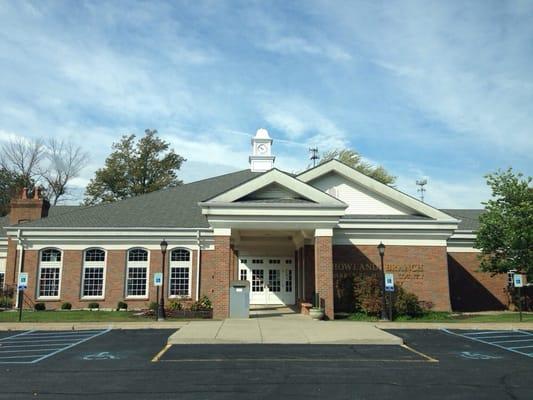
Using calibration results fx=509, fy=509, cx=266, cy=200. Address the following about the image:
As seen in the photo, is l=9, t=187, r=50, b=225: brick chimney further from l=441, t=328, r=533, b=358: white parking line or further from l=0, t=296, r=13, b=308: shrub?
l=441, t=328, r=533, b=358: white parking line

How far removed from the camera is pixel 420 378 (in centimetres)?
972

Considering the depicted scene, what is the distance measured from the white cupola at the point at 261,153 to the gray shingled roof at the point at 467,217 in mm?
11486

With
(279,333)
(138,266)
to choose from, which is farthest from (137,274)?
(279,333)

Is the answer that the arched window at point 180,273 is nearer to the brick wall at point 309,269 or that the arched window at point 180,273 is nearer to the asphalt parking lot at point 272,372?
the brick wall at point 309,269

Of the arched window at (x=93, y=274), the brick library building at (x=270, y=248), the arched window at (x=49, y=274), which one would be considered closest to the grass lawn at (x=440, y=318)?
the brick library building at (x=270, y=248)

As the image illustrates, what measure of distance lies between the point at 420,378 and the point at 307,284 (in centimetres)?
1572

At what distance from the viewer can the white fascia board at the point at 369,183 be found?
25.4m

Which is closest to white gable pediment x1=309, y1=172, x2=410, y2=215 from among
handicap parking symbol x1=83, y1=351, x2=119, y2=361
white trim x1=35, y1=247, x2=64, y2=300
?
white trim x1=35, y1=247, x2=64, y2=300

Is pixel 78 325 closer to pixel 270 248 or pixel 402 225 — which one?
pixel 270 248

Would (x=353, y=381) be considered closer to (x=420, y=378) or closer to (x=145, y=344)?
(x=420, y=378)

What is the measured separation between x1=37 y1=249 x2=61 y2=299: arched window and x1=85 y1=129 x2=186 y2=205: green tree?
2567cm

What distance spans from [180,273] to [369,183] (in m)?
10.9

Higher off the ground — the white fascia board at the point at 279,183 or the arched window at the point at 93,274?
the white fascia board at the point at 279,183

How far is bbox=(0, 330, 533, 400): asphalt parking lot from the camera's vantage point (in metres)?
8.45
